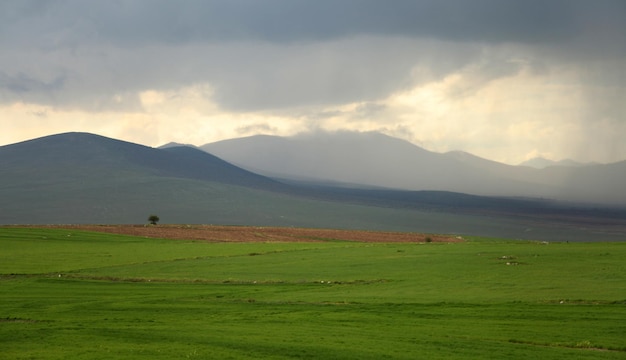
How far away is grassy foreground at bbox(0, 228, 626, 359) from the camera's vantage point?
92.9 feet

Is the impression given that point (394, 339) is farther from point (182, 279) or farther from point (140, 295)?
point (182, 279)

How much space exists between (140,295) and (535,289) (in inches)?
970

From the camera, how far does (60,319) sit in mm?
34438

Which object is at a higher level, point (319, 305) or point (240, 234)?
point (240, 234)

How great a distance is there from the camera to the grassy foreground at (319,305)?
2831 centimetres

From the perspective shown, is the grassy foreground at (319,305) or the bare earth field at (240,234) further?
the bare earth field at (240,234)

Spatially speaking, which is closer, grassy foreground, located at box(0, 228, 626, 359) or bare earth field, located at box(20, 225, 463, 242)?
grassy foreground, located at box(0, 228, 626, 359)

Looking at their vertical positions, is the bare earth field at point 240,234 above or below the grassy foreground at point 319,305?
above

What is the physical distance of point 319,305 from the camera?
128 ft

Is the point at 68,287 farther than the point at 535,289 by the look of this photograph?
Yes

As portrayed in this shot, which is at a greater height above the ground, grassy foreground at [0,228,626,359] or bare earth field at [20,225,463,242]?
bare earth field at [20,225,463,242]

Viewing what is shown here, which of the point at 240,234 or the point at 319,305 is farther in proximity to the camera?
the point at 240,234

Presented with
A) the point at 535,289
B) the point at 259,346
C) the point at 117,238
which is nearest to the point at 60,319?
the point at 259,346

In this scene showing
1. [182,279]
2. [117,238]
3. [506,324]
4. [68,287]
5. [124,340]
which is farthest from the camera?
[117,238]
